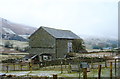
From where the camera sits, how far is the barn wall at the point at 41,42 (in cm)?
3016

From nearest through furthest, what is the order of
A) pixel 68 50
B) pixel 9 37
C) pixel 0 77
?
1. pixel 0 77
2. pixel 68 50
3. pixel 9 37

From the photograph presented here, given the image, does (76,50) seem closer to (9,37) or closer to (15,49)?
(15,49)

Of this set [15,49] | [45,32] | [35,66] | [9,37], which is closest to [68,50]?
[45,32]

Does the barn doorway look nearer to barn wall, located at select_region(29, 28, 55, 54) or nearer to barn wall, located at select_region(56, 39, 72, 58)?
barn wall, located at select_region(29, 28, 55, 54)

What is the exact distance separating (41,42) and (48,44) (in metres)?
1.28

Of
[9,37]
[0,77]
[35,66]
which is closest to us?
[0,77]

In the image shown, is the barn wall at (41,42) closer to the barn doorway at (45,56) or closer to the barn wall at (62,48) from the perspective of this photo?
the barn doorway at (45,56)

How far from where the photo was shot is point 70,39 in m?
33.7

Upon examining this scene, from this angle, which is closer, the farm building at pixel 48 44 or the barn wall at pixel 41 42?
the farm building at pixel 48 44

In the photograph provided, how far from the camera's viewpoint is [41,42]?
102ft

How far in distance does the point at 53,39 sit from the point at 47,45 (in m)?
1.31

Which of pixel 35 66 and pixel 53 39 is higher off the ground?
pixel 53 39

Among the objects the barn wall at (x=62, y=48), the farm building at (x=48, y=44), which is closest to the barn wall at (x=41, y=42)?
the farm building at (x=48, y=44)

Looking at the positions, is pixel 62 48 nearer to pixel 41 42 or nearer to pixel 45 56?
pixel 45 56
